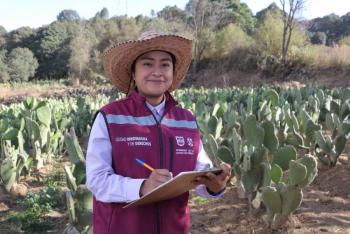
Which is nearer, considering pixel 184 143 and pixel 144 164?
pixel 144 164

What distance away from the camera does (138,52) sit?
193 cm

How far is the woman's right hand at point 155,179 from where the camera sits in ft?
5.39

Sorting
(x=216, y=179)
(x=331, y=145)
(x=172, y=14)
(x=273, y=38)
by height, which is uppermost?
(x=172, y=14)

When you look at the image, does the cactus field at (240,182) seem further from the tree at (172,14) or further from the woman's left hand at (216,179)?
the tree at (172,14)

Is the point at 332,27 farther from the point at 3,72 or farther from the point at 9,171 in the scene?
the point at 9,171

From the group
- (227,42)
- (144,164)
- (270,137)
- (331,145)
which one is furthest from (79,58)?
(144,164)

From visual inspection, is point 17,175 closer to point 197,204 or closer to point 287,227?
point 197,204

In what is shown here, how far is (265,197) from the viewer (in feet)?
10.4

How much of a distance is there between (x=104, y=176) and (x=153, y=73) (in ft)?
1.42

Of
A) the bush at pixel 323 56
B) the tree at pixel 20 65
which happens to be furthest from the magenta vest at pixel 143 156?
the tree at pixel 20 65

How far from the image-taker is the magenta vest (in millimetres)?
1805

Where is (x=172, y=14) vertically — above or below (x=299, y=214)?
above

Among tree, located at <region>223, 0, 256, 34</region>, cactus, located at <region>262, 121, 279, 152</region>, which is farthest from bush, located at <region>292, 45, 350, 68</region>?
cactus, located at <region>262, 121, 279, 152</region>

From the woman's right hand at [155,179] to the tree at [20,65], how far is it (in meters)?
37.6
